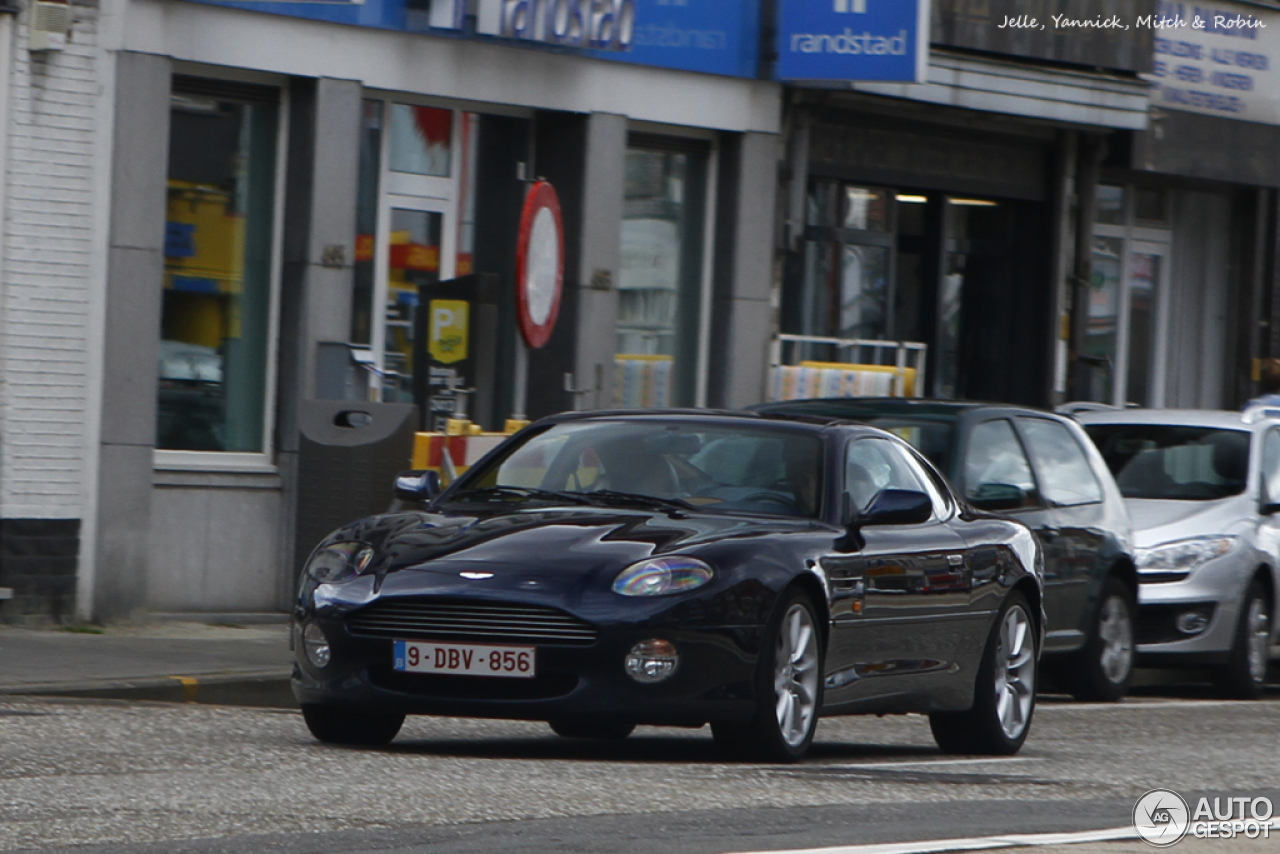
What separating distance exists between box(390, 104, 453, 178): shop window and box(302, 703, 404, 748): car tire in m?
8.58

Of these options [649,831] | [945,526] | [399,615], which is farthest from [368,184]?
[649,831]

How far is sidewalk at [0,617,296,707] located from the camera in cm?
1130

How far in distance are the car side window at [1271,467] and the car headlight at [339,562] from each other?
26.6 ft

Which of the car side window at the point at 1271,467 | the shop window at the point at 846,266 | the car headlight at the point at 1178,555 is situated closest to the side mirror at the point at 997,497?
the car headlight at the point at 1178,555

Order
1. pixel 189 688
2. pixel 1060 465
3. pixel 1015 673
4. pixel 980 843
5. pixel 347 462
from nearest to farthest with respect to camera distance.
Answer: pixel 980 843 → pixel 1015 673 → pixel 189 688 → pixel 1060 465 → pixel 347 462

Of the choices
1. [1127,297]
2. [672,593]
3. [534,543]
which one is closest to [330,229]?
[534,543]

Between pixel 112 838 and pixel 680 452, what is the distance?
380cm

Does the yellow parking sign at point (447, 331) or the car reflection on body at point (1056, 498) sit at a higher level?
the yellow parking sign at point (447, 331)

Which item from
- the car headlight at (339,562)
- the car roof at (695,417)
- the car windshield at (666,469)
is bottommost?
the car headlight at (339,562)

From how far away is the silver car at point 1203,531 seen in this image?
14688 mm

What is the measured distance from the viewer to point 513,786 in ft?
25.6

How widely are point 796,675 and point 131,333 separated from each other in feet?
24.7

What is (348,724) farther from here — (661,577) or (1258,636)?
(1258,636)

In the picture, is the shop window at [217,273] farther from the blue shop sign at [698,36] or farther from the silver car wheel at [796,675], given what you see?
the silver car wheel at [796,675]
